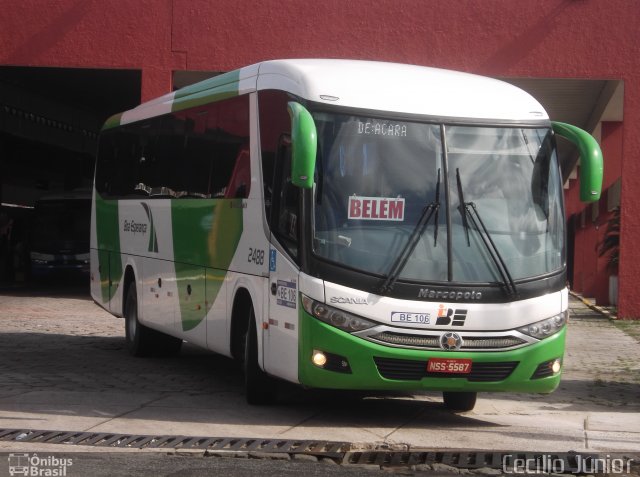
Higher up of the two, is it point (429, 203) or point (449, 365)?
point (429, 203)

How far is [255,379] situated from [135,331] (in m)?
4.81

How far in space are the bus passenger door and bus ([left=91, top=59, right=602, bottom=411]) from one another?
20mm

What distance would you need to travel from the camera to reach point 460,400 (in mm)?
11203

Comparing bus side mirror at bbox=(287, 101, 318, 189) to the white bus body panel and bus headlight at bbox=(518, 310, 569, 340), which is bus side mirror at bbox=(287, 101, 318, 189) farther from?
bus headlight at bbox=(518, 310, 569, 340)

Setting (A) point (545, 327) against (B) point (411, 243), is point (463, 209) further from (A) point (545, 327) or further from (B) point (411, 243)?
(A) point (545, 327)

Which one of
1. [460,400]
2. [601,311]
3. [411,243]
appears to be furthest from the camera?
[601,311]

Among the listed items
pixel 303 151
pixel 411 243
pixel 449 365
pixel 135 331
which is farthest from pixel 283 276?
pixel 135 331

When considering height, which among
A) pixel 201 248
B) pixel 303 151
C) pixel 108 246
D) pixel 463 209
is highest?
pixel 303 151

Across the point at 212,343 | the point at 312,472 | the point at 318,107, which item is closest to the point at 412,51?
→ the point at 212,343

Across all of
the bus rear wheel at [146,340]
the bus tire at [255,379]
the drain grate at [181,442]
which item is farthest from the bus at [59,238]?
the drain grate at [181,442]

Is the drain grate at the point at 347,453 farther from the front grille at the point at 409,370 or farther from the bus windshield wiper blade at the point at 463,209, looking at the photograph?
the bus windshield wiper blade at the point at 463,209

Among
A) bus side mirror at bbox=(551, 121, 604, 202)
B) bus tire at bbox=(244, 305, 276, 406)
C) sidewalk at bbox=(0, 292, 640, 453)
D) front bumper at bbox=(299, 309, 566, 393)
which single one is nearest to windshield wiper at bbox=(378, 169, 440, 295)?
front bumper at bbox=(299, 309, 566, 393)

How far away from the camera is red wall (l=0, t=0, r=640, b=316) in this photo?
22.6 metres

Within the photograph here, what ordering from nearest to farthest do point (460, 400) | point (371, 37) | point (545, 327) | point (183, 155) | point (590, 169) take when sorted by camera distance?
point (545, 327) → point (590, 169) → point (460, 400) → point (183, 155) → point (371, 37)
